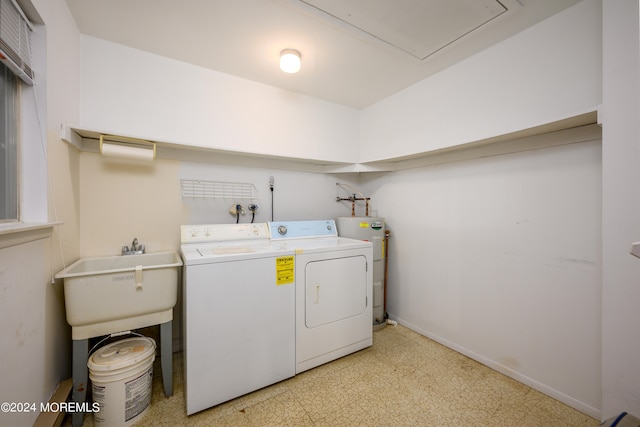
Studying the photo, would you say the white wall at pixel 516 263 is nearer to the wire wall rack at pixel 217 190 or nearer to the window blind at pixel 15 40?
the wire wall rack at pixel 217 190

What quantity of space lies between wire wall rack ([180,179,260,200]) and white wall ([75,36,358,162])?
0.37 metres

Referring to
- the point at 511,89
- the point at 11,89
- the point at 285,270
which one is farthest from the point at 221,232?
the point at 511,89

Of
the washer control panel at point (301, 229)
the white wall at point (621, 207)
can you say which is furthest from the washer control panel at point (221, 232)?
the white wall at point (621, 207)

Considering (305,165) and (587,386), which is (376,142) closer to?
(305,165)

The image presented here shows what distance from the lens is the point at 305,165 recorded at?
2824 millimetres

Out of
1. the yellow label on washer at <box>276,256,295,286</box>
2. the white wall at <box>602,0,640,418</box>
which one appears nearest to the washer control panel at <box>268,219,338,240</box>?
the yellow label on washer at <box>276,256,295,286</box>

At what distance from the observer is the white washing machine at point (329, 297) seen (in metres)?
1.89

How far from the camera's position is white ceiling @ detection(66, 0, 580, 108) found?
144cm

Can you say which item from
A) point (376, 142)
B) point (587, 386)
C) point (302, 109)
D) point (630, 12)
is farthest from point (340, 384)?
point (630, 12)

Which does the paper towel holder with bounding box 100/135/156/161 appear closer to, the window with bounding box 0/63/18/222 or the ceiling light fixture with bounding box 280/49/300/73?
the window with bounding box 0/63/18/222

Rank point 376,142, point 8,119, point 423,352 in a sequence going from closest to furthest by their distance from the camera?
point 8,119
point 423,352
point 376,142

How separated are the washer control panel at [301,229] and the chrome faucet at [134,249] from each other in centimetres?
105

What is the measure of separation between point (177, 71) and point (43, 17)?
2.82 ft

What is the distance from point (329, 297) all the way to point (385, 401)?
2.51ft
